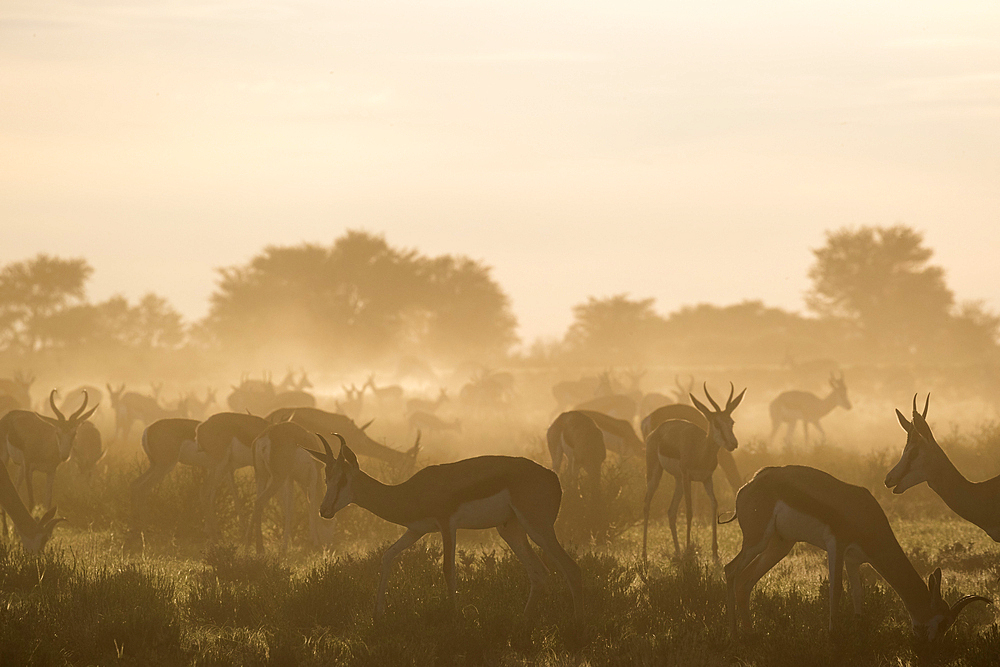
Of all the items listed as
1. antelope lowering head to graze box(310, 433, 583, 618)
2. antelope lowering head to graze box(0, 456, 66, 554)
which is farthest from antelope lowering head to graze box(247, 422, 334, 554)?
antelope lowering head to graze box(310, 433, 583, 618)

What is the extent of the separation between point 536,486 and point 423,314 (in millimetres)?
51940

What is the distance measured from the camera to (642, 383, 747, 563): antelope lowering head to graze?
1251 cm

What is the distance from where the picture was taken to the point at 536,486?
9.12 m

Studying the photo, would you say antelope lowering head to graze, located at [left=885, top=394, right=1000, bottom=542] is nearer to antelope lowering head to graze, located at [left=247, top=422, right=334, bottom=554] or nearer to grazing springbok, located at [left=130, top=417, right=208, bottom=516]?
antelope lowering head to graze, located at [left=247, top=422, right=334, bottom=554]

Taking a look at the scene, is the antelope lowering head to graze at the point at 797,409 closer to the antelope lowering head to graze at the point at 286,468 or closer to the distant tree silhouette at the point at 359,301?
the antelope lowering head to graze at the point at 286,468

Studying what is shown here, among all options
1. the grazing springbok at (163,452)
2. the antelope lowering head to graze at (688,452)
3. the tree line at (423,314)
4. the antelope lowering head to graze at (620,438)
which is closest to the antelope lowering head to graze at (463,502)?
the antelope lowering head to graze at (688,452)

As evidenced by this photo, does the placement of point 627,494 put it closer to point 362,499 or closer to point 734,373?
point 362,499

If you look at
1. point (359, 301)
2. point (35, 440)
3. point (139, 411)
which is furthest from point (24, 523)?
point (359, 301)

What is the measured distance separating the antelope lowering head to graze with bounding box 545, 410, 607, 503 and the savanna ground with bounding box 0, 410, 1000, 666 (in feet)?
5.26

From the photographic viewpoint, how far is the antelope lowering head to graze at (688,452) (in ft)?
41.0

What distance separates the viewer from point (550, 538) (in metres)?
9.03

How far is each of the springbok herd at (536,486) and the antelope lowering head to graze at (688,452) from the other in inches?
0.9

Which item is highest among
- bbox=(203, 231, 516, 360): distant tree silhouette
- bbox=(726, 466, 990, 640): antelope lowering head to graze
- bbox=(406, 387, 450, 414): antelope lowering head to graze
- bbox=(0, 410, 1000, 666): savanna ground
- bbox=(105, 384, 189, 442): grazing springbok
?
bbox=(203, 231, 516, 360): distant tree silhouette

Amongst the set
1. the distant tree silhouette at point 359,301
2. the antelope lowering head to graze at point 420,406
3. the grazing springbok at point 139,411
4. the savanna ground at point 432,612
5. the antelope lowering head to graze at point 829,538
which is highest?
the distant tree silhouette at point 359,301
